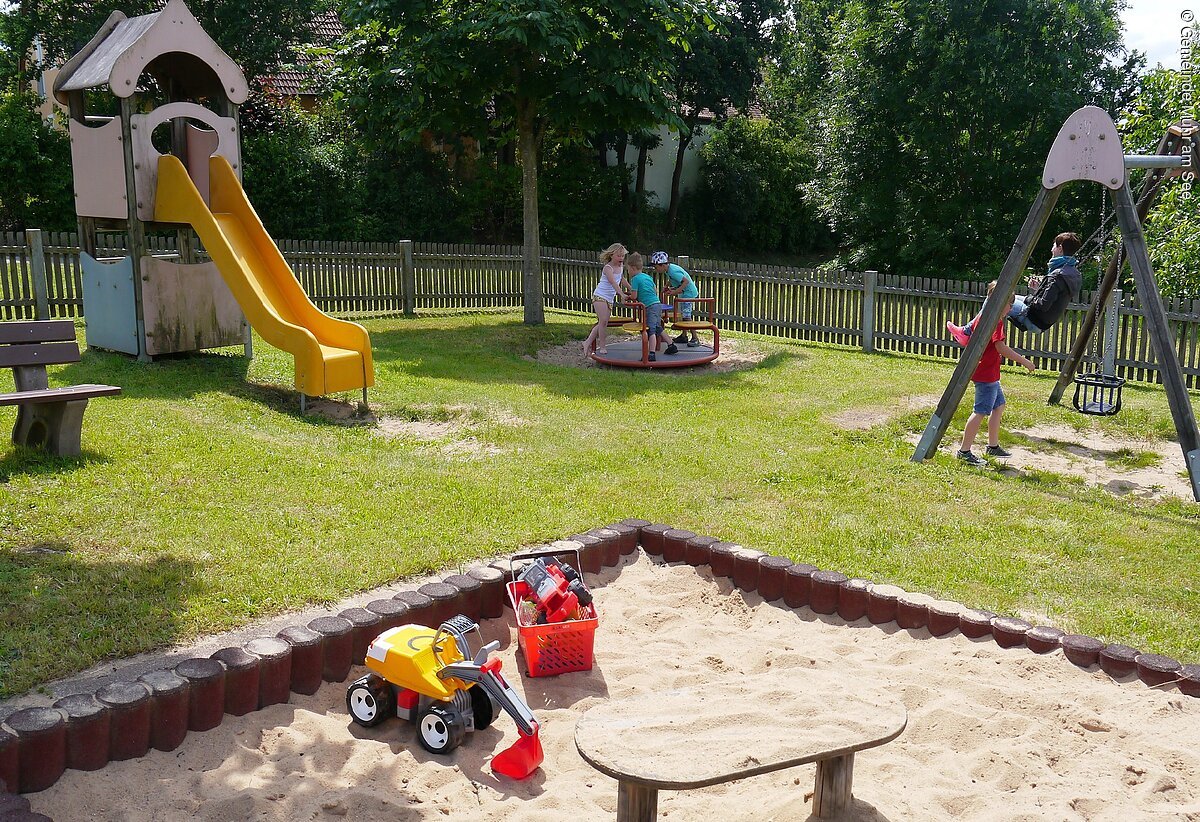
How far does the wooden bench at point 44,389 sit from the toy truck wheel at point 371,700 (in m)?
4.05

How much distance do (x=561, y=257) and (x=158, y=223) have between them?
885 centimetres

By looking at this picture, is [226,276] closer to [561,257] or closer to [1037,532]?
[1037,532]

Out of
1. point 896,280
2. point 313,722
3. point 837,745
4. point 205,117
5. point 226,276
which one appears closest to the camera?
point 837,745

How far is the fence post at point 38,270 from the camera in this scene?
1443 centimetres

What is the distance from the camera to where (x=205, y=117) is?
456 inches

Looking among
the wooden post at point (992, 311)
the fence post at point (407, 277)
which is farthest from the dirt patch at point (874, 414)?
the fence post at point (407, 277)

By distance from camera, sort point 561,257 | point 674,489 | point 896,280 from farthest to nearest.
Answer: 1. point 561,257
2. point 896,280
3. point 674,489

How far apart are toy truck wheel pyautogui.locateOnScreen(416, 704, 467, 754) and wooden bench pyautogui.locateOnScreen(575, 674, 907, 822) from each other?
27.6 inches

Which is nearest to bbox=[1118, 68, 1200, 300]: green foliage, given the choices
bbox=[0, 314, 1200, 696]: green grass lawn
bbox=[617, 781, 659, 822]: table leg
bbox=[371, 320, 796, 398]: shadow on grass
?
bbox=[0, 314, 1200, 696]: green grass lawn

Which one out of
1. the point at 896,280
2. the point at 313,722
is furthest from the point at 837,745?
the point at 896,280

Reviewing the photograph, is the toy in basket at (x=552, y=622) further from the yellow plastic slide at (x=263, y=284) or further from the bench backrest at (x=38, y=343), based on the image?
the yellow plastic slide at (x=263, y=284)

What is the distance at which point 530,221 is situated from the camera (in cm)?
1727

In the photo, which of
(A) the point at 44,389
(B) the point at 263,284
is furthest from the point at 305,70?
(A) the point at 44,389

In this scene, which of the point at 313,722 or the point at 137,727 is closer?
the point at 137,727
